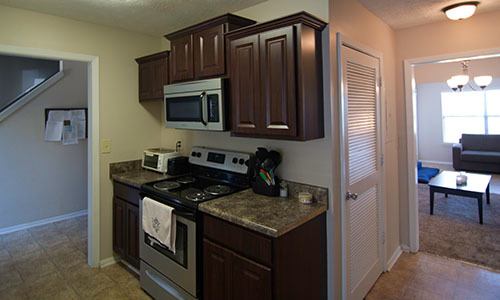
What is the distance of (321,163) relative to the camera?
2.00m

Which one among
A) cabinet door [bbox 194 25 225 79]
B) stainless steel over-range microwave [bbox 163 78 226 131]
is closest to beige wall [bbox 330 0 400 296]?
cabinet door [bbox 194 25 225 79]

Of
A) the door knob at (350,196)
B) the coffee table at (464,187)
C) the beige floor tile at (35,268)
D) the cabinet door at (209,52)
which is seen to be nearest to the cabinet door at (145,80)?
the cabinet door at (209,52)

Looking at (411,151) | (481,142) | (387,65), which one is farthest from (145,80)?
(481,142)

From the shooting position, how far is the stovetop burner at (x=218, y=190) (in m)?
2.18

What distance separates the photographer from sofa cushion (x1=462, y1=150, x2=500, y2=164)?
6539mm

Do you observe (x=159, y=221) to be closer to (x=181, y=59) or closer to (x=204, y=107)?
(x=204, y=107)

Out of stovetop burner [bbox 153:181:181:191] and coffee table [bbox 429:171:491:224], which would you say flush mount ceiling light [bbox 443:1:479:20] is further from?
stovetop burner [bbox 153:181:181:191]

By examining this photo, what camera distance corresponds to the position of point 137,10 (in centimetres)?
251

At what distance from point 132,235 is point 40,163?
2.33 m

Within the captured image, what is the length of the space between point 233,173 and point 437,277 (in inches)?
83.0

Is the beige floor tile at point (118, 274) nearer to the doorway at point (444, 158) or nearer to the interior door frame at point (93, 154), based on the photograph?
the interior door frame at point (93, 154)

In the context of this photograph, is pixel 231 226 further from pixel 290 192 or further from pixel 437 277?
pixel 437 277

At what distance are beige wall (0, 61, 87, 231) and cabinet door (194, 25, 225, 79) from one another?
2.83 metres

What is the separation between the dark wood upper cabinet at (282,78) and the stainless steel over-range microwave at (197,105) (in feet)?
0.68
